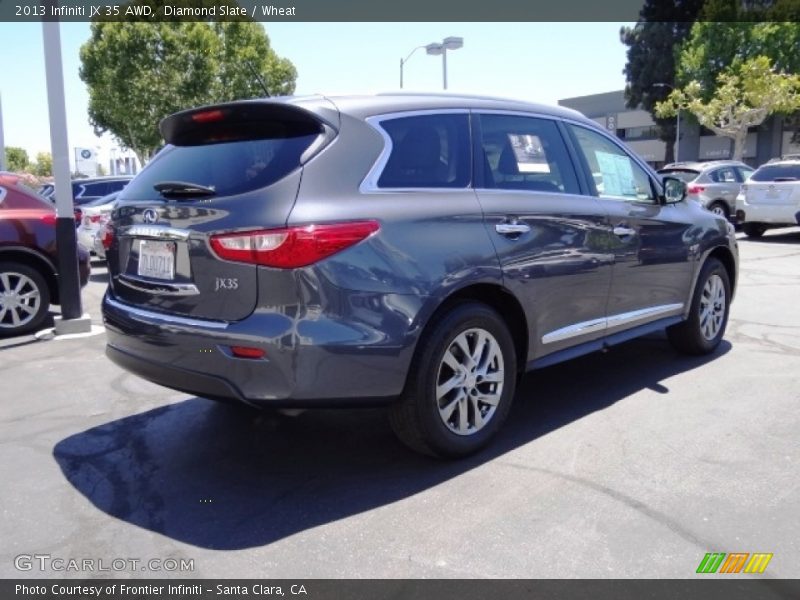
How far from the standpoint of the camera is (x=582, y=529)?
119 inches

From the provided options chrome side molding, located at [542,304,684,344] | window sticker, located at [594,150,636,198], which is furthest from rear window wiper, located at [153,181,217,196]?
window sticker, located at [594,150,636,198]

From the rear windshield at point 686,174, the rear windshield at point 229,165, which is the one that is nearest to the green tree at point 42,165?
the rear windshield at point 686,174

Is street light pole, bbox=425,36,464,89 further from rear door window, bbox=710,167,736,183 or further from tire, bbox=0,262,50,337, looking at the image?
tire, bbox=0,262,50,337

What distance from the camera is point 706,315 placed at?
5.66m

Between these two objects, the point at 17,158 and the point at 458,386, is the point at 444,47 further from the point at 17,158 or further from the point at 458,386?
the point at 17,158

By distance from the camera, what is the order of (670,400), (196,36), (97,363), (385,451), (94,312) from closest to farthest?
1. (385,451)
2. (670,400)
3. (97,363)
4. (94,312)
5. (196,36)

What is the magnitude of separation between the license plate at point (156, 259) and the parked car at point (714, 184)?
48.3 feet

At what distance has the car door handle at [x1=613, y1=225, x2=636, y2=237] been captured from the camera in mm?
4577

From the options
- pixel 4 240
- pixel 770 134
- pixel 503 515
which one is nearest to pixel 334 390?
pixel 503 515

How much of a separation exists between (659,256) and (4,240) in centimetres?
594

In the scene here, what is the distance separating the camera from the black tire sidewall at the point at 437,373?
3416 millimetres

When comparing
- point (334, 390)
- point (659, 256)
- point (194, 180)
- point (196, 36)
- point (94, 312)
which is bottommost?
point (94, 312)

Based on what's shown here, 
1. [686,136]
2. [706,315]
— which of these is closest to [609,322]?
[706,315]

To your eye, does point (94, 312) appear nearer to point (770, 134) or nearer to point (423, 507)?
point (423, 507)
